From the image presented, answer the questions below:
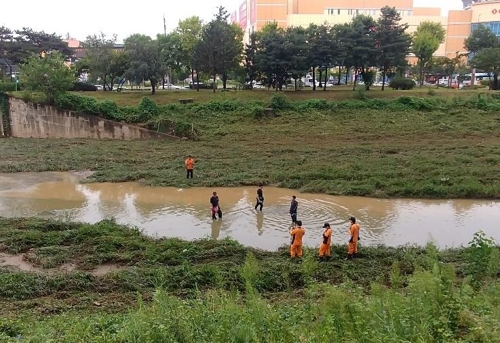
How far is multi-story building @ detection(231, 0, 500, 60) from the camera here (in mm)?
79875

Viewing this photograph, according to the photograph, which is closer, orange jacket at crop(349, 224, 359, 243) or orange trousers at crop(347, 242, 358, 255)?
orange jacket at crop(349, 224, 359, 243)

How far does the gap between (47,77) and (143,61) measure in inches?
314

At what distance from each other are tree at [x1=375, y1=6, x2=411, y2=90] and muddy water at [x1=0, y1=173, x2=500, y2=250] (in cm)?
2521

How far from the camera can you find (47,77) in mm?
36625

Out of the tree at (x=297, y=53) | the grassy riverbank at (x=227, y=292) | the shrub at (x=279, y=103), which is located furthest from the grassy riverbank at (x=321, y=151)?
the grassy riverbank at (x=227, y=292)

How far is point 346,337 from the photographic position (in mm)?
6492

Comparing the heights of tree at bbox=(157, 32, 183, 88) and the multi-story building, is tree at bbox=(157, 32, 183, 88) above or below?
below

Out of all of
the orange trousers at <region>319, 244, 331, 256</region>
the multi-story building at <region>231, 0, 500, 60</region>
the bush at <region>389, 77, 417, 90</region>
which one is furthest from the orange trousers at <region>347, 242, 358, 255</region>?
the multi-story building at <region>231, 0, 500, 60</region>

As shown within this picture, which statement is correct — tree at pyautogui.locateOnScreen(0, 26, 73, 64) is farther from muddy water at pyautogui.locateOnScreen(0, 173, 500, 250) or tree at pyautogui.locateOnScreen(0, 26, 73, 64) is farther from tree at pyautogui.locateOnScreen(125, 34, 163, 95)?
muddy water at pyautogui.locateOnScreen(0, 173, 500, 250)

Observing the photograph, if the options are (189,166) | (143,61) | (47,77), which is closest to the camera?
(189,166)

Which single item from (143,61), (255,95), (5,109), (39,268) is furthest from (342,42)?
(39,268)

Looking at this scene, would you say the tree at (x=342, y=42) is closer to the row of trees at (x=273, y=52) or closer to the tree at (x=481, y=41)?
the row of trees at (x=273, y=52)

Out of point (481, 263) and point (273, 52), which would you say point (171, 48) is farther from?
point (481, 263)

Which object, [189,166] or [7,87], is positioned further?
[7,87]
